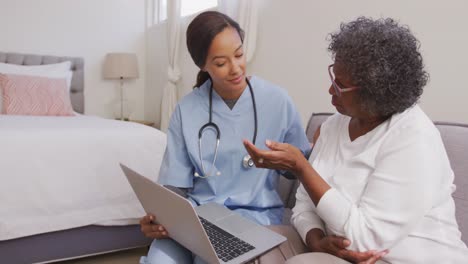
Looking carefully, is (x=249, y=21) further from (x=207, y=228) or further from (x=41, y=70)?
(x=41, y=70)

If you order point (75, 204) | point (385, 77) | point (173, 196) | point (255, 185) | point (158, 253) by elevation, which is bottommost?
point (75, 204)

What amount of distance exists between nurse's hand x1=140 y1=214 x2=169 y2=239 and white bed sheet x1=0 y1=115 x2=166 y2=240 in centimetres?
79

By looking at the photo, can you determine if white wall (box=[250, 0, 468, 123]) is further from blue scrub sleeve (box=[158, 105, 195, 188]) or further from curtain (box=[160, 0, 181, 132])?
curtain (box=[160, 0, 181, 132])

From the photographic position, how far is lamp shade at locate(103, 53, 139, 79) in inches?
137

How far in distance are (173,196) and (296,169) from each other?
27 cm

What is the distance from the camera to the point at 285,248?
93cm

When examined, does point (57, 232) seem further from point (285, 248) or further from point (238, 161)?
point (285, 248)

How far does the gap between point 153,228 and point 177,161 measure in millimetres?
256

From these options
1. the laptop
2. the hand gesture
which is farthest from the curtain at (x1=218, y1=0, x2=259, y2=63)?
the hand gesture

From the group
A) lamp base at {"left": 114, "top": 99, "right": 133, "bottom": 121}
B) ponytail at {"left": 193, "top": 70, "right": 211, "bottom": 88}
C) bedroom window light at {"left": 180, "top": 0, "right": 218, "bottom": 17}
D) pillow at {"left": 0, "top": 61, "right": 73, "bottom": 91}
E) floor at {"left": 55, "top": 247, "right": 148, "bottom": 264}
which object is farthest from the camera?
lamp base at {"left": 114, "top": 99, "right": 133, "bottom": 121}

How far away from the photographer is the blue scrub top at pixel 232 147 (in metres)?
1.15

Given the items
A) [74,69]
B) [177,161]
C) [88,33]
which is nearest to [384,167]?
[177,161]

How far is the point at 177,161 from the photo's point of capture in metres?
1.18

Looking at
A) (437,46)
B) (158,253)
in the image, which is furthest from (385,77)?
(437,46)
